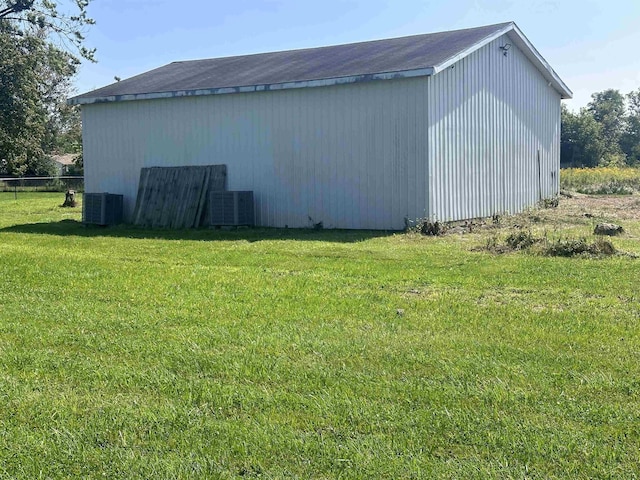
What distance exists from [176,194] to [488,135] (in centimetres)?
765

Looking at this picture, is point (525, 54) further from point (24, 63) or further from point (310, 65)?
point (24, 63)

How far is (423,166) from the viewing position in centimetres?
1370

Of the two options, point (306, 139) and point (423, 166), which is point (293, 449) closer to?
point (423, 166)

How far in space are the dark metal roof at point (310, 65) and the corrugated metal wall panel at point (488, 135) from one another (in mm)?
574

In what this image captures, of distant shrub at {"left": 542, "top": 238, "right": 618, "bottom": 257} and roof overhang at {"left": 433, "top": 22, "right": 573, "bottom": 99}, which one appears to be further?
roof overhang at {"left": 433, "top": 22, "right": 573, "bottom": 99}

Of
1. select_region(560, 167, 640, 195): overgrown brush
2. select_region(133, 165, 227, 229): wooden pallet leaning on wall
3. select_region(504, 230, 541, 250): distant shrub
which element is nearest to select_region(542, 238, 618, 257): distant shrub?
select_region(504, 230, 541, 250): distant shrub

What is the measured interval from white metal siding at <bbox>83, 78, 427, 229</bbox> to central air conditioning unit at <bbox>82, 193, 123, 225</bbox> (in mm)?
540

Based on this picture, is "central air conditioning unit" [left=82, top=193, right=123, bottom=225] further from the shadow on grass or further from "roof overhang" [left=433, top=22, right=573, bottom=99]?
"roof overhang" [left=433, top=22, right=573, bottom=99]

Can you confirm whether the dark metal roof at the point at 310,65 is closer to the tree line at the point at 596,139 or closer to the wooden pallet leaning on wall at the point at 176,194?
the wooden pallet leaning on wall at the point at 176,194

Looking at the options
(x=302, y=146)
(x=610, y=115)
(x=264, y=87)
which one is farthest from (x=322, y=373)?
(x=610, y=115)

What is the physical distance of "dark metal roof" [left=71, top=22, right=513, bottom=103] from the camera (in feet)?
47.3

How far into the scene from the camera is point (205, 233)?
1462 centimetres

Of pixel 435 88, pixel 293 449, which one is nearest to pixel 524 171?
pixel 435 88

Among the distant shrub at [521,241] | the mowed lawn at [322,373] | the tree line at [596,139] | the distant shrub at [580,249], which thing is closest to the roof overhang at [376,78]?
the distant shrub at [521,241]
